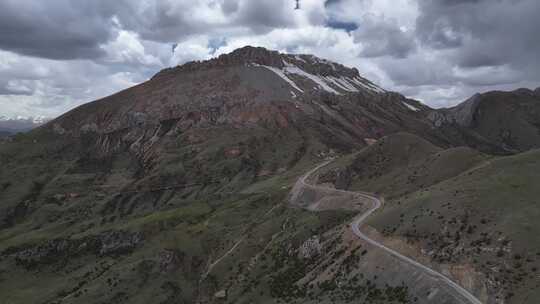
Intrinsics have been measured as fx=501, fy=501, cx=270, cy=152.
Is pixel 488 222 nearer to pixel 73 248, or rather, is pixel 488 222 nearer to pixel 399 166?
pixel 399 166

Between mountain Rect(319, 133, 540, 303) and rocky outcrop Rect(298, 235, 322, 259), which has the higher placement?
mountain Rect(319, 133, 540, 303)

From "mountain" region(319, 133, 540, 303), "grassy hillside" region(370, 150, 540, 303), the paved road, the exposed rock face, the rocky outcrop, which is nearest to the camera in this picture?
the paved road

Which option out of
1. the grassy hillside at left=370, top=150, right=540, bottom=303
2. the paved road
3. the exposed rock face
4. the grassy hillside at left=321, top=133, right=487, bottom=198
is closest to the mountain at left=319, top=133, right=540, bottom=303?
the grassy hillside at left=370, top=150, right=540, bottom=303

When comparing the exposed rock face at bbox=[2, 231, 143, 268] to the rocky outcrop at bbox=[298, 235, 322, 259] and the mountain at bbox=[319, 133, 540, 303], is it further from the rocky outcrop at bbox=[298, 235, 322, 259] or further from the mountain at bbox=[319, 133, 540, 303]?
the mountain at bbox=[319, 133, 540, 303]

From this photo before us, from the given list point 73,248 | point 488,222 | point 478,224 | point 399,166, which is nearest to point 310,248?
point 478,224

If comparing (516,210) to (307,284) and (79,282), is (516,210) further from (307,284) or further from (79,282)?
(79,282)

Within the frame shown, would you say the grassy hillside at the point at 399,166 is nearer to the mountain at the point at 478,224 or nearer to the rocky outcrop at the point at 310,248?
the mountain at the point at 478,224

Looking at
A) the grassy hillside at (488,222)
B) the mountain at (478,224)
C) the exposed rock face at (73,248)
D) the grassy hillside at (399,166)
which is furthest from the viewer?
the exposed rock face at (73,248)

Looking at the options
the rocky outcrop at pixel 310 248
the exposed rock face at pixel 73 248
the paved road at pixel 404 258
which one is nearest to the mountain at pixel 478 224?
the paved road at pixel 404 258

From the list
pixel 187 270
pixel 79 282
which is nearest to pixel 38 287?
pixel 79 282

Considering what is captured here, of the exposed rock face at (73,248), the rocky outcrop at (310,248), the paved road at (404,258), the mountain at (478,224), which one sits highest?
the mountain at (478,224)

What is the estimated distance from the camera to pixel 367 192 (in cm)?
12962

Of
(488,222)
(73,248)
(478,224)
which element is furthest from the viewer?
(73,248)

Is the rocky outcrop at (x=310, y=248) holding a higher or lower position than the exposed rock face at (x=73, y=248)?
higher
